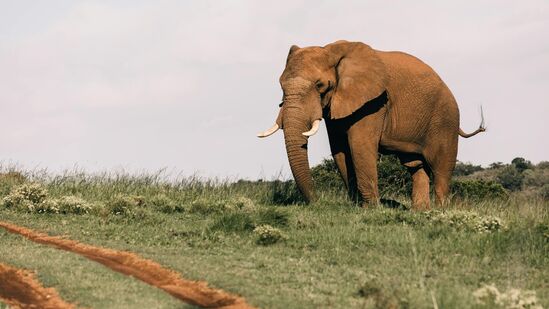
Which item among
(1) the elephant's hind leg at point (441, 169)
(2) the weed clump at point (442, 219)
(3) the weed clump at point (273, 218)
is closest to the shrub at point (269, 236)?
(3) the weed clump at point (273, 218)

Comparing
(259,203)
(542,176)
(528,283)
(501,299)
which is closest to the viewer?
(501,299)

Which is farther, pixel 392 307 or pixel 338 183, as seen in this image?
pixel 338 183

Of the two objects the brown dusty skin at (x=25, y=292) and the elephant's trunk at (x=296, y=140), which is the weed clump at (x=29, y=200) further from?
the brown dusty skin at (x=25, y=292)

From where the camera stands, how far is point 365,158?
69.1 feet

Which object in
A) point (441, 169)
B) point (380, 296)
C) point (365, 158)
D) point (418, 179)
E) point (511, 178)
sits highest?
point (511, 178)

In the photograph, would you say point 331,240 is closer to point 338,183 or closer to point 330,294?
point 330,294

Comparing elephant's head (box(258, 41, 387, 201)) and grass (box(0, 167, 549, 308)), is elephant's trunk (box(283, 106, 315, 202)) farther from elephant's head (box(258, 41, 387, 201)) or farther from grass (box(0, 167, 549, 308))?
grass (box(0, 167, 549, 308))

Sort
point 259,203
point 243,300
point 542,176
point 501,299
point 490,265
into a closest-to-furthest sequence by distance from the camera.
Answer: point 501,299
point 243,300
point 490,265
point 259,203
point 542,176

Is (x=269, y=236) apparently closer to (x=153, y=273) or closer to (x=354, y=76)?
(x=153, y=273)

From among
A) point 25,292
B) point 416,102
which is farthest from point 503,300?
point 416,102

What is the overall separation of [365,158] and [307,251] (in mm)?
6183

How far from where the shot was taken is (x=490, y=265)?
46.6 feet

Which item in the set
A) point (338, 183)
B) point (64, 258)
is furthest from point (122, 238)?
point (338, 183)

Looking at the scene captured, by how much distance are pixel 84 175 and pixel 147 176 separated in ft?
6.68
